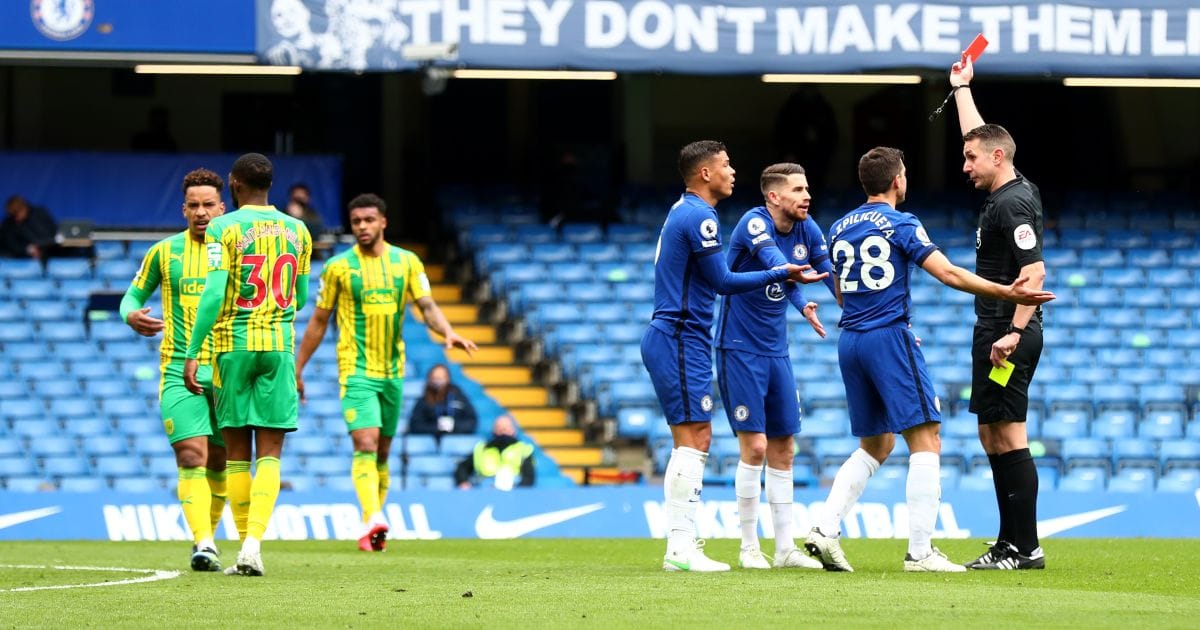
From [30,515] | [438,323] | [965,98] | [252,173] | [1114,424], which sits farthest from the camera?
[1114,424]

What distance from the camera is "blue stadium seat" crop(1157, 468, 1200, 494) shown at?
57.7 feet

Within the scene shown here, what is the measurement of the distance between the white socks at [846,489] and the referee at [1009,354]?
605mm

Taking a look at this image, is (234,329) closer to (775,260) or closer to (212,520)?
(212,520)

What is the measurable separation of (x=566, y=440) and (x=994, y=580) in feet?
36.9

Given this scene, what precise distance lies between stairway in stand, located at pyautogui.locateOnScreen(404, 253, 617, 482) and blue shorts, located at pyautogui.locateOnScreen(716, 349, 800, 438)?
7911mm

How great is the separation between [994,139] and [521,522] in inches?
282

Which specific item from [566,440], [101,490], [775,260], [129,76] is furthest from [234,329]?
[129,76]

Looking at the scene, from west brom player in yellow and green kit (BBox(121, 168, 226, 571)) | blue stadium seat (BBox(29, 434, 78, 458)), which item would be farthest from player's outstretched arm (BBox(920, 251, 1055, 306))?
blue stadium seat (BBox(29, 434, 78, 458))

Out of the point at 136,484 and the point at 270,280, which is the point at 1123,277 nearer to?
the point at 136,484

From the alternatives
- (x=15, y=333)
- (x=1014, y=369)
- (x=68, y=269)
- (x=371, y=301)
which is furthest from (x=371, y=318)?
(x=68, y=269)

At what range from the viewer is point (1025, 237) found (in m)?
8.91

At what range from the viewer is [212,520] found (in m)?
10.7

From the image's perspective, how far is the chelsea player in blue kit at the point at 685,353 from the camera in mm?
8898

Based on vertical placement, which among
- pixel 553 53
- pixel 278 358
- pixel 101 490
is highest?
pixel 553 53
